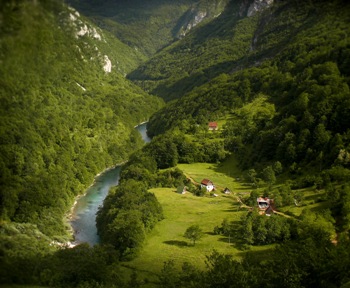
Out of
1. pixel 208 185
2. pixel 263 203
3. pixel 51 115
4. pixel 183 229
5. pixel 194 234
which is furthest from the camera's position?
pixel 51 115

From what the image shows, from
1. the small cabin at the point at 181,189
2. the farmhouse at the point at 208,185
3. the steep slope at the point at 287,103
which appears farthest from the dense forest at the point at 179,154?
the small cabin at the point at 181,189

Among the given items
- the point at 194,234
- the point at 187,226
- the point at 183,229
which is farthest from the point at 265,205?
the point at 194,234

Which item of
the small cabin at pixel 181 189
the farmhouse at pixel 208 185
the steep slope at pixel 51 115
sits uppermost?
the steep slope at pixel 51 115

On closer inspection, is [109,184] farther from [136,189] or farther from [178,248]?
[178,248]

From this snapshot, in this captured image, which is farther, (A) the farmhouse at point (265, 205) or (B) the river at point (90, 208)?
(B) the river at point (90, 208)

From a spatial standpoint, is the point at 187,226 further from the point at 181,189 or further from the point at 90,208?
the point at 90,208

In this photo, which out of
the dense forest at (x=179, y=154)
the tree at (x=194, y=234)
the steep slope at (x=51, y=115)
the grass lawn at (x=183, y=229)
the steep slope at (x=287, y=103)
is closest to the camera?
the steep slope at (x=51, y=115)

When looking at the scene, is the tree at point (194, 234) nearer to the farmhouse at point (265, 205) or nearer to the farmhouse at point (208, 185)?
the farmhouse at point (265, 205)
